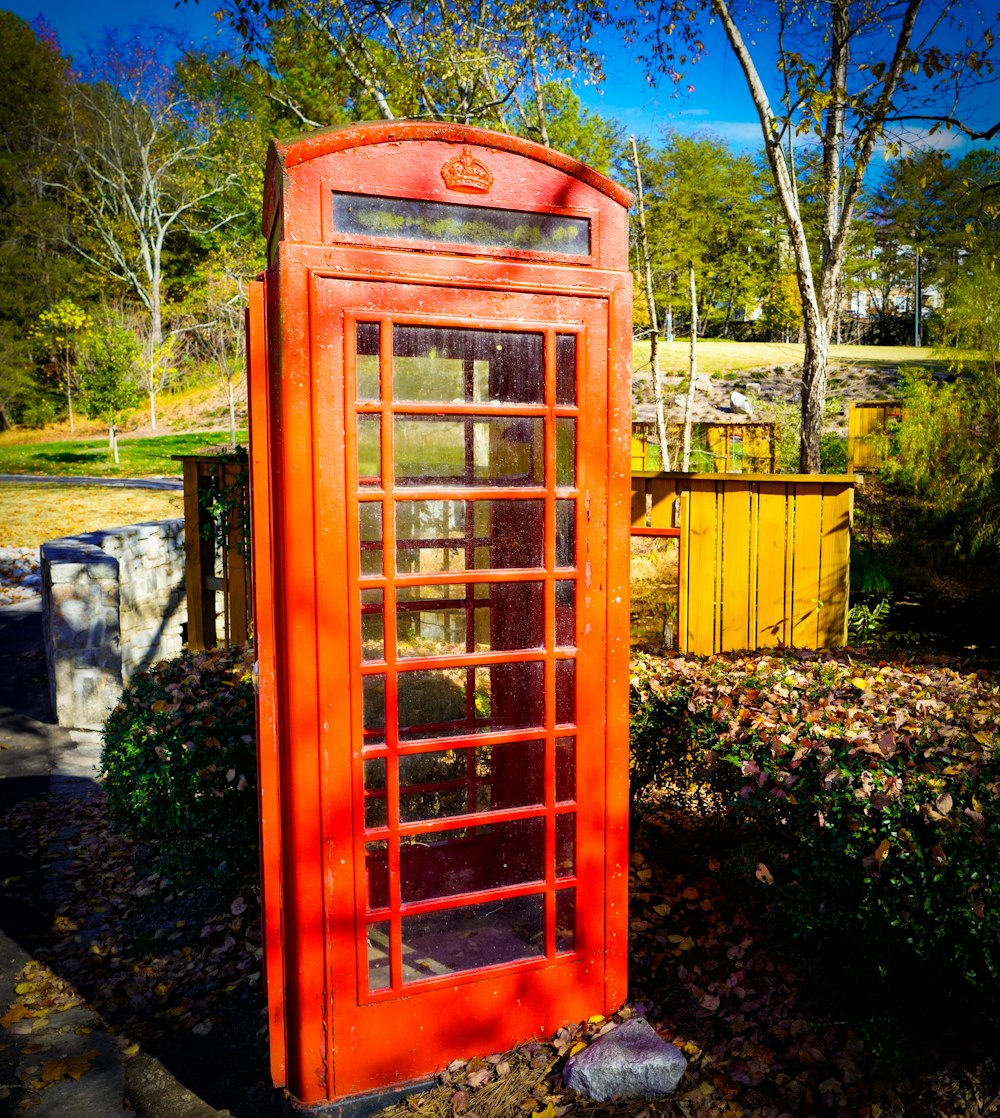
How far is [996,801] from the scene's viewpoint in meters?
2.64

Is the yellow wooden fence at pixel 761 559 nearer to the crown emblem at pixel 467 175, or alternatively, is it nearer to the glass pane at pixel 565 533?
the glass pane at pixel 565 533

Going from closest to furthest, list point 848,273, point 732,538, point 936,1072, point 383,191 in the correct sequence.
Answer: point 383,191
point 936,1072
point 732,538
point 848,273

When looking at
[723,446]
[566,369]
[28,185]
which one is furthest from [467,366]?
[28,185]

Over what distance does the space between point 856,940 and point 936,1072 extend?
41cm

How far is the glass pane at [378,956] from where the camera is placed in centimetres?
275

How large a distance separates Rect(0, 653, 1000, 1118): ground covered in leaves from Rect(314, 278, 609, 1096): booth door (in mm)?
275

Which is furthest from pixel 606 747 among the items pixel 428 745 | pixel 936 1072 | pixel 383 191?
pixel 383 191

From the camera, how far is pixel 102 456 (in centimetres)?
2573

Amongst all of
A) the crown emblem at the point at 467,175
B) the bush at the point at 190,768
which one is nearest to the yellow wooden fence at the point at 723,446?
the bush at the point at 190,768

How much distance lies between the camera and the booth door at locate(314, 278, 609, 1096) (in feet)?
8.42

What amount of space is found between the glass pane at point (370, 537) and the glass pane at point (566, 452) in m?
0.59

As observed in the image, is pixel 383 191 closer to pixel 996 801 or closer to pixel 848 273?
pixel 996 801

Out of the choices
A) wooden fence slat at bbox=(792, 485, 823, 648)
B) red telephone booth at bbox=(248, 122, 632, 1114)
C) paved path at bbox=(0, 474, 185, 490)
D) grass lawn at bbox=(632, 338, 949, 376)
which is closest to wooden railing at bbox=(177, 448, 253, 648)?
red telephone booth at bbox=(248, 122, 632, 1114)

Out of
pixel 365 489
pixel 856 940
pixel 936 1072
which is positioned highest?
pixel 365 489
